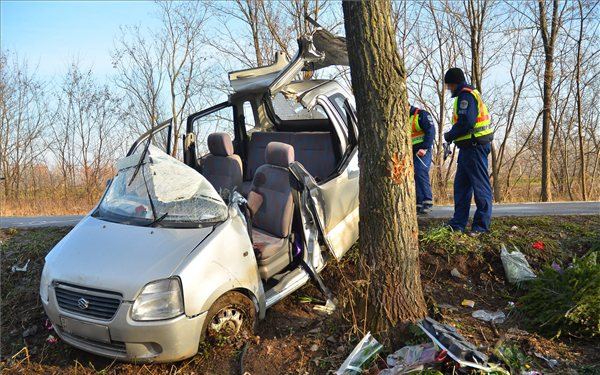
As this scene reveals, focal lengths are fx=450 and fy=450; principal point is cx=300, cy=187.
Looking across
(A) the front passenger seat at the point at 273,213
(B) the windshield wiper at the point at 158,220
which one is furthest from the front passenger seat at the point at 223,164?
(B) the windshield wiper at the point at 158,220

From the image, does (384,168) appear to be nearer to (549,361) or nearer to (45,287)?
(549,361)

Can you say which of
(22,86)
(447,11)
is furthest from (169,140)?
(22,86)

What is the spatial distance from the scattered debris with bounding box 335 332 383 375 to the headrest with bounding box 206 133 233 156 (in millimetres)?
3270

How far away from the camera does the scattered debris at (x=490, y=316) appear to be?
3.99 meters

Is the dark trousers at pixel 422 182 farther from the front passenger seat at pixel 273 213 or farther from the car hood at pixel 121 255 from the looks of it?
the car hood at pixel 121 255

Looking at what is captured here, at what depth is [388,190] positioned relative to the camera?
3.47m

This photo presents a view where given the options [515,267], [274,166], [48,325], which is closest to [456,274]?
[515,267]

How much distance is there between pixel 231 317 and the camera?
11.9ft

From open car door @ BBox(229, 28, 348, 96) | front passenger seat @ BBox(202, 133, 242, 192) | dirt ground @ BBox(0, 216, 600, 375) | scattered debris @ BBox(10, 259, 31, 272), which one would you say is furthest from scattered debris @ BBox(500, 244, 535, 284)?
scattered debris @ BBox(10, 259, 31, 272)

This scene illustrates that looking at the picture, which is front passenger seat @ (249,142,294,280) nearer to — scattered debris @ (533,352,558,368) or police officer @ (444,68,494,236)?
police officer @ (444,68,494,236)

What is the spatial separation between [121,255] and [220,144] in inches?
104

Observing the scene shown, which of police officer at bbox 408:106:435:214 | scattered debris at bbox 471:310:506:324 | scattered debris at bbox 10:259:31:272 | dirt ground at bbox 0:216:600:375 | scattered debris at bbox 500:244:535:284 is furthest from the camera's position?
police officer at bbox 408:106:435:214

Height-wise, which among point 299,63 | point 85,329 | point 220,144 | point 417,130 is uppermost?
point 299,63

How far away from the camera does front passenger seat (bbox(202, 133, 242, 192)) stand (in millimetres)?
5805
